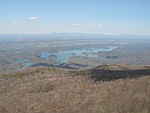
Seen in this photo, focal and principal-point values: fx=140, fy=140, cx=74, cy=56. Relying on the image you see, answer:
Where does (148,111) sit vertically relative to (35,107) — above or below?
above

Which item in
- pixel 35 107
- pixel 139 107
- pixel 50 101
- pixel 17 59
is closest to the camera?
pixel 139 107

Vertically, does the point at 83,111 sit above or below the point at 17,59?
above

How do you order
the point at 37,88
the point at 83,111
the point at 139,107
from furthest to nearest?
the point at 37,88, the point at 83,111, the point at 139,107

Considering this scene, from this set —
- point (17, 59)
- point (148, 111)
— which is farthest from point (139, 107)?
point (17, 59)

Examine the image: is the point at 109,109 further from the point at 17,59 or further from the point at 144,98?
the point at 17,59

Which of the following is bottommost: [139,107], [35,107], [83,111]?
[35,107]

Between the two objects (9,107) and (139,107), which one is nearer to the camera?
(139,107)

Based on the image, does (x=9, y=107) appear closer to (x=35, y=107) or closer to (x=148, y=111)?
(x=35, y=107)

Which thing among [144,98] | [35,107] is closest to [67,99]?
[35,107]

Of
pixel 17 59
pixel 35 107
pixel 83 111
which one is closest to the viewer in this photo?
pixel 83 111
